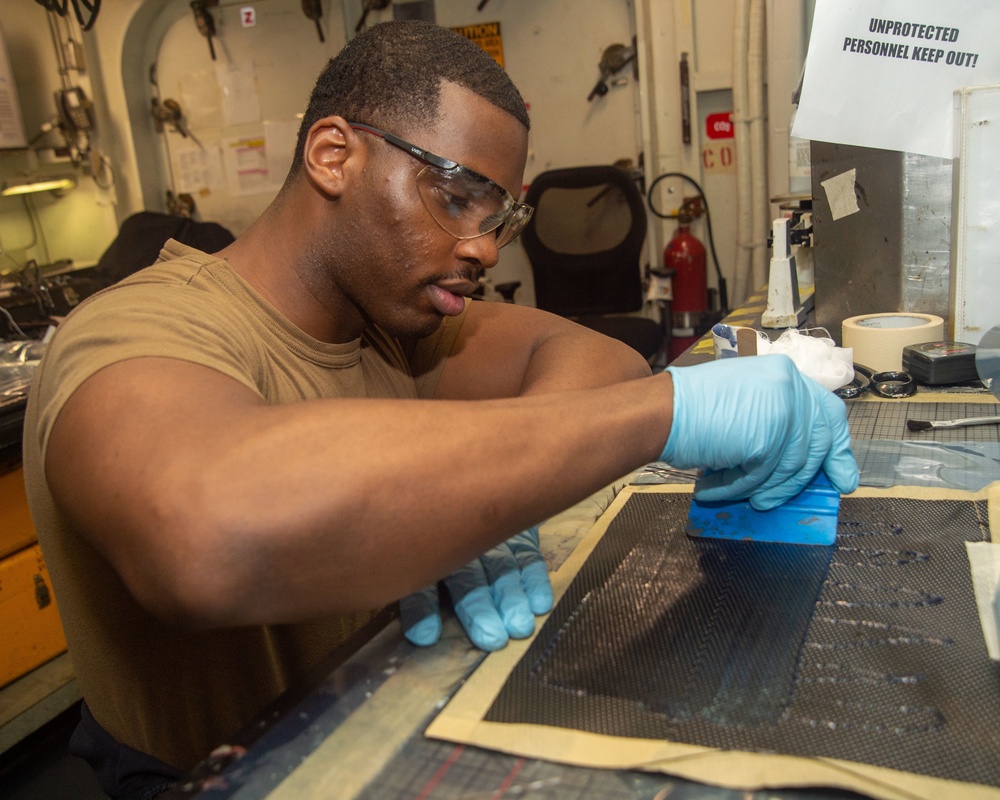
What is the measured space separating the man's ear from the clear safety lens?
0.10 metres

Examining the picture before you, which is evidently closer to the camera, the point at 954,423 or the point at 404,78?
the point at 404,78

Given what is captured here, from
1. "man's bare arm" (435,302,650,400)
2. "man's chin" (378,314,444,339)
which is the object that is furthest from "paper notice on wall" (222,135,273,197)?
"man's chin" (378,314,444,339)

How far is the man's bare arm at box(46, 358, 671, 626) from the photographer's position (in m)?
0.60

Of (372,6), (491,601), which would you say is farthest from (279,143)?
(491,601)

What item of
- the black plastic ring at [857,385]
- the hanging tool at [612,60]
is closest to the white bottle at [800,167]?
the black plastic ring at [857,385]

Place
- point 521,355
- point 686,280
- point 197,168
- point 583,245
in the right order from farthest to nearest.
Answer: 1. point 197,168
2. point 686,280
3. point 583,245
4. point 521,355

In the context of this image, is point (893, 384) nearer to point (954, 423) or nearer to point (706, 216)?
point (954, 423)

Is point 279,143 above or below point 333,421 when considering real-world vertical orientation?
→ above

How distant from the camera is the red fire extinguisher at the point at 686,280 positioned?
3652 millimetres

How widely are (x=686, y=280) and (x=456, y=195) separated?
286 cm

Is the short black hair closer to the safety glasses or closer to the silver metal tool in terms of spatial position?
the safety glasses

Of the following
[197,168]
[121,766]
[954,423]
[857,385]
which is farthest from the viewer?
[197,168]

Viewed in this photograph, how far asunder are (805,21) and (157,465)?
10.3 ft

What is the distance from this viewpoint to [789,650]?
0.70 meters
